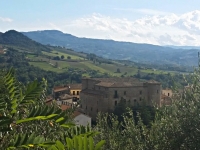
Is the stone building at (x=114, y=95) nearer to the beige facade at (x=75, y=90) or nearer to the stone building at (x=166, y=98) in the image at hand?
the stone building at (x=166, y=98)

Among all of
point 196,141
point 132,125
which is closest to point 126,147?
point 132,125

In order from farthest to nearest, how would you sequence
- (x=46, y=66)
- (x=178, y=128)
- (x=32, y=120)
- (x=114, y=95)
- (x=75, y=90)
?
(x=46, y=66)
(x=75, y=90)
(x=114, y=95)
(x=178, y=128)
(x=32, y=120)

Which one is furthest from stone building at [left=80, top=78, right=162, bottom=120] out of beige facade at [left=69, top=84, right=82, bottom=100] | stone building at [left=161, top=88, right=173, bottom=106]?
beige facade at [left=69, top=84, right=82, bottom=100]

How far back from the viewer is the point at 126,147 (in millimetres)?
12867

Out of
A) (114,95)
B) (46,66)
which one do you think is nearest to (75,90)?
(114,95)

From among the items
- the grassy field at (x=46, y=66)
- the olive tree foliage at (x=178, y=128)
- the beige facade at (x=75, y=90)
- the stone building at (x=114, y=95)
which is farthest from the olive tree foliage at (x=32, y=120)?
the grassy field at (x=46, y=66)

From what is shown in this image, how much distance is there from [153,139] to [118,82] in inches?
2359

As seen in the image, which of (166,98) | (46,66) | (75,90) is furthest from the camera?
(46,66)

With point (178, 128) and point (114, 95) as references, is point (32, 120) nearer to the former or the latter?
Result: point (178, 128)

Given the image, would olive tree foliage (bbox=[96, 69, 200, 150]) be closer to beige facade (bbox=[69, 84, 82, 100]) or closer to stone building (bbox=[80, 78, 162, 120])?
stone building (bbox=[80, 78, 162, 120])

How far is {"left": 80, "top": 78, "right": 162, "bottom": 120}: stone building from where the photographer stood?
213 feet

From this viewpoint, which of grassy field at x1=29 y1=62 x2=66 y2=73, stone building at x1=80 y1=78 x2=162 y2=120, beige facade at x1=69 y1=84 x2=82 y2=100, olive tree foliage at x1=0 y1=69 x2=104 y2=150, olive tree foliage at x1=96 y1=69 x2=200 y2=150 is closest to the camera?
olive tree foliage at x1=0 y1=69 x2=104 y2=150

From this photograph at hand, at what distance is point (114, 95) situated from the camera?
6669cm

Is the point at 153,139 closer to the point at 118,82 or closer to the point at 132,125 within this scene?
the point at 132,125
